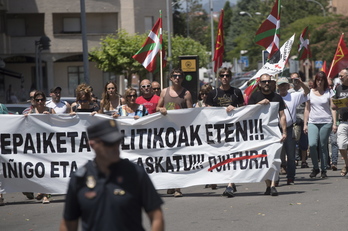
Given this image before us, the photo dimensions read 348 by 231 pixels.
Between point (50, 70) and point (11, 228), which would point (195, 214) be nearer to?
point (11, 228)

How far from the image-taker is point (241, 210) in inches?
403

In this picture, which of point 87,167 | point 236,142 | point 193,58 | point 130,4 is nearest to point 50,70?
point 130,4

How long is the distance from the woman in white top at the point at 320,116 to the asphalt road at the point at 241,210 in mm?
707

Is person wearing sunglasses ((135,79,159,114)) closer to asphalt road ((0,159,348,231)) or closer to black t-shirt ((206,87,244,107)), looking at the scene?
black t-shirt ((206,87,244,107))

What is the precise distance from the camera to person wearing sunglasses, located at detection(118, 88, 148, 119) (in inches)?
473

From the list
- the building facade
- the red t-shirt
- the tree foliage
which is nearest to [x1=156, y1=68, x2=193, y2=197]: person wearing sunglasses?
the red t-shirt

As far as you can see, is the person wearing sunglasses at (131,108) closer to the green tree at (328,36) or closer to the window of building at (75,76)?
the green tree at (328,36)

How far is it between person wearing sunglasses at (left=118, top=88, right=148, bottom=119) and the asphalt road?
1381 millimetres

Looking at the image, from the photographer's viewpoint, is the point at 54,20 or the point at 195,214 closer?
the point at 195,214

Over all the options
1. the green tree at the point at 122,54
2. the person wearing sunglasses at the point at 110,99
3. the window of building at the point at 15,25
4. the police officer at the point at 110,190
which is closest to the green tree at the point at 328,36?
the green tree at the point at 122,54

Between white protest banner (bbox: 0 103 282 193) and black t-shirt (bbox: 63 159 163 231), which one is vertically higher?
black t-shirt (bbox: 63 159 163 231)

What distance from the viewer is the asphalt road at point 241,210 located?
9109 millimetres

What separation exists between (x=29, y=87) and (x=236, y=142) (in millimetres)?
45613

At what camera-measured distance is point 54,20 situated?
54.4 meters
